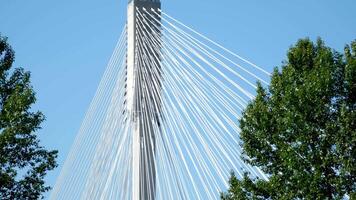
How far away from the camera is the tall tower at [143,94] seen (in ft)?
81.3

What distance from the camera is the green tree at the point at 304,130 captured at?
19.4 meters

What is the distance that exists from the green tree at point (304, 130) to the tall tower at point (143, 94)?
4.47m

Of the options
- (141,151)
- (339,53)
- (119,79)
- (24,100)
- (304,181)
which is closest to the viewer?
(304,181)

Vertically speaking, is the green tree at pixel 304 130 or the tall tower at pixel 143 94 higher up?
the tall tower at pixel 143 94

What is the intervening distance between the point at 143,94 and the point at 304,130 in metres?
7.54

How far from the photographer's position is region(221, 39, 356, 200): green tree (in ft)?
63.7

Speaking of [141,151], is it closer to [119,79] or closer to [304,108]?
[119,79]

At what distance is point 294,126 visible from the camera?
20047mm

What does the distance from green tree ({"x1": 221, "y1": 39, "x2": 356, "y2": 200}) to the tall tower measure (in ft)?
14.7

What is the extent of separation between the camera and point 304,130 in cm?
1989

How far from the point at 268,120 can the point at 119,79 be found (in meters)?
8.30

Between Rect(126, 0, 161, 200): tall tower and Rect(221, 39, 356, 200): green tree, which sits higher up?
Rect(126, 0, 161, 200): tall tower

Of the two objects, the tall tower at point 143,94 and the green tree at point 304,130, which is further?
the tall tower at point 143,94

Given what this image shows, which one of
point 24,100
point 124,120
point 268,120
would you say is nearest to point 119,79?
point 124,120
